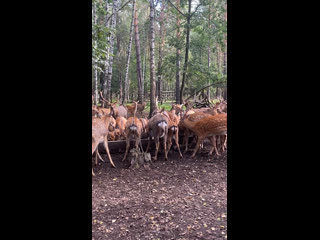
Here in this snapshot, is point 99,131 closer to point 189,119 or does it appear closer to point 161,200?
point 161,200

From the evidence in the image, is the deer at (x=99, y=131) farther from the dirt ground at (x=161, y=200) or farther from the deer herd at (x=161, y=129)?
the dirt ground at (x=161, y=200)

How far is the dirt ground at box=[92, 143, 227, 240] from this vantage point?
115 inches

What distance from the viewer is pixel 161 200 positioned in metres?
3.76

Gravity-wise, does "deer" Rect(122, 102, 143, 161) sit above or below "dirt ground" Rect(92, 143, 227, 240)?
above

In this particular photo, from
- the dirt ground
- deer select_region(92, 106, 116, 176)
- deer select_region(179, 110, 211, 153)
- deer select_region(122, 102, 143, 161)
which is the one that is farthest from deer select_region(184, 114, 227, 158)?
deer select_region(92, 106, 116, 176)

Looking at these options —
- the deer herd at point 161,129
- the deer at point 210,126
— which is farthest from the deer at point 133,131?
the deer at point 210,126

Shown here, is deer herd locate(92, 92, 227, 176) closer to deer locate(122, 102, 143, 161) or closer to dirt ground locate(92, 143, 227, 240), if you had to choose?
deer locate(122, 102, 143, 161)

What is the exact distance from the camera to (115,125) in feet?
21.2

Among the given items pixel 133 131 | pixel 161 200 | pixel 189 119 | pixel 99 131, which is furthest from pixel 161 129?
pixel 161 200
